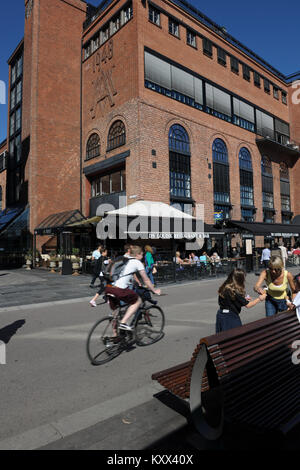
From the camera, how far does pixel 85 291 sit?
1173 cm

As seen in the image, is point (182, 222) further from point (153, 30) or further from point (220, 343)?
point (220, 343)

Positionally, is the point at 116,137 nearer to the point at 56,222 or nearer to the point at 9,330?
the point at 56,222

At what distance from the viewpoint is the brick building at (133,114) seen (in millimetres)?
20172

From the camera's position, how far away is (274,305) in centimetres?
514

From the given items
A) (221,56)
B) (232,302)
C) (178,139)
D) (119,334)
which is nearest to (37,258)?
(178,139)

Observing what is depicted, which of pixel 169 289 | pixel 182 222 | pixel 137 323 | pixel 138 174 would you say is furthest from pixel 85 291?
pixel 138 174

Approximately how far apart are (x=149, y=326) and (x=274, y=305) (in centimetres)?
223

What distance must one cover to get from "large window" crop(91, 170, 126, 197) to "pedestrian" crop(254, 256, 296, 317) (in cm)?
1706

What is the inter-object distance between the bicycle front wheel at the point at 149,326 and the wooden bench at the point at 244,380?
2074mm

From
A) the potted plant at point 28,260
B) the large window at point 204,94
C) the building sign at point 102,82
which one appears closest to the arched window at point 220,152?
the large window at point 204,94

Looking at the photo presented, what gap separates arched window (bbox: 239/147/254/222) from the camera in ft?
88.1

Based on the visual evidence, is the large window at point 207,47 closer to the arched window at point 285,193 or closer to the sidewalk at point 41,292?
the arched window at point 285,193

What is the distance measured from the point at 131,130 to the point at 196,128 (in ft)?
19.0

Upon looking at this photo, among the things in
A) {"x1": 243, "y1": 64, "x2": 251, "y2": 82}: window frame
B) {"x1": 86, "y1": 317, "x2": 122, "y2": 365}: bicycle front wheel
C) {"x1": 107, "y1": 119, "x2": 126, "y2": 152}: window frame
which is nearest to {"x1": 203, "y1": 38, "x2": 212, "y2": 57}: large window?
{"x1": 243, "y1": 64, "x2": 251, "y2": 82}: window frame
